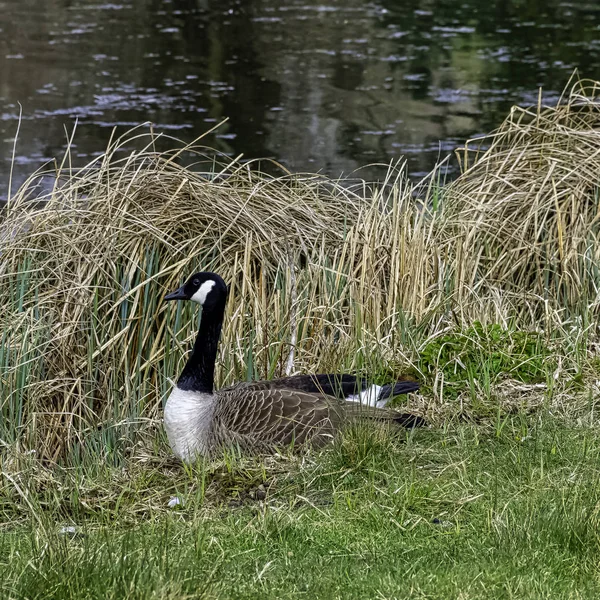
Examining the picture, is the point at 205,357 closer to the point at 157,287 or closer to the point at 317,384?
the point at 317,384

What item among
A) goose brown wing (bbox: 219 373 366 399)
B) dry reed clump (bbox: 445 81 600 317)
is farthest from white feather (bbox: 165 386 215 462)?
dry reed clump (bbox: 445 81 600 317)

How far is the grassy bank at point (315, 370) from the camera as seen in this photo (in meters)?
3.86

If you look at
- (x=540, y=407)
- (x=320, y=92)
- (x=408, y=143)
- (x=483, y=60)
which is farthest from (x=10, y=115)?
(x=540, y=407)

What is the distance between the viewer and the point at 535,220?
25.6 ft

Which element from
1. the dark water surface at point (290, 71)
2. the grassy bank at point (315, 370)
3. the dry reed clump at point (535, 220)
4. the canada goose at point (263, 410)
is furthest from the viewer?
the dark water surface at point (290, 71)

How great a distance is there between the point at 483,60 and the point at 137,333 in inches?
702

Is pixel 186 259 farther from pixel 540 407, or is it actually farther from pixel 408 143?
pixel 408 143

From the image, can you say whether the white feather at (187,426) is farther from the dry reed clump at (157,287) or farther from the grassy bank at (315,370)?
the dry reed clump at (157,287)

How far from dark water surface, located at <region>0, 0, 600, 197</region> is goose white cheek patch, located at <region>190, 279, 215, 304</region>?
9968 millimetres

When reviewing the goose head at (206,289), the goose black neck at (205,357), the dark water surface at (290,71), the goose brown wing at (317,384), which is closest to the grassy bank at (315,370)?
the goose brown wing at (317,384)

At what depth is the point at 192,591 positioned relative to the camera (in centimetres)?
334

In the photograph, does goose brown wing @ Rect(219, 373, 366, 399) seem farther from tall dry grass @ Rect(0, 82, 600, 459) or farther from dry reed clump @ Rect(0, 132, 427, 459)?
dry reed clump @ Rect(0, 132, 427, 459)

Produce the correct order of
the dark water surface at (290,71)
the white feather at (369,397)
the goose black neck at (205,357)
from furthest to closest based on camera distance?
the dark water surface at (290,71) < the goose black neck at (205,357) < the white feather at (369,397)

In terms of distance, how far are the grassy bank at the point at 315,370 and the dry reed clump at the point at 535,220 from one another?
0.03 metres
